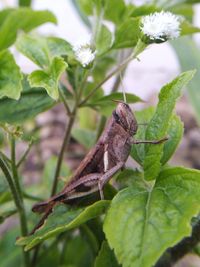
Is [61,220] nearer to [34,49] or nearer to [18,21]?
[34,49]

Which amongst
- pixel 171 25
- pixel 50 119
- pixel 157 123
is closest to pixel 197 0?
pixel 171 25

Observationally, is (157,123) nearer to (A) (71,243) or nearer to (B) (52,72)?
(B) (52,72)

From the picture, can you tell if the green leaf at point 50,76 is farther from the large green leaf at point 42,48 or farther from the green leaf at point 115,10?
the green leaf at point 115,10

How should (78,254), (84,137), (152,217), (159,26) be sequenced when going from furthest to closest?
1. (84,137)
2. (78,254)
3. (159,26)
4. (152,217)

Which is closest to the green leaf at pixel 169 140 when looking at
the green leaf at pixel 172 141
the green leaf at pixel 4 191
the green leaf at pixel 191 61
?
the green leaf at pixel 172 141

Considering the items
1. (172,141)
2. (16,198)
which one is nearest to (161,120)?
(172,141)

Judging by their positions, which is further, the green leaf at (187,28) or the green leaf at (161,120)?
the green leaf at (187,28)
